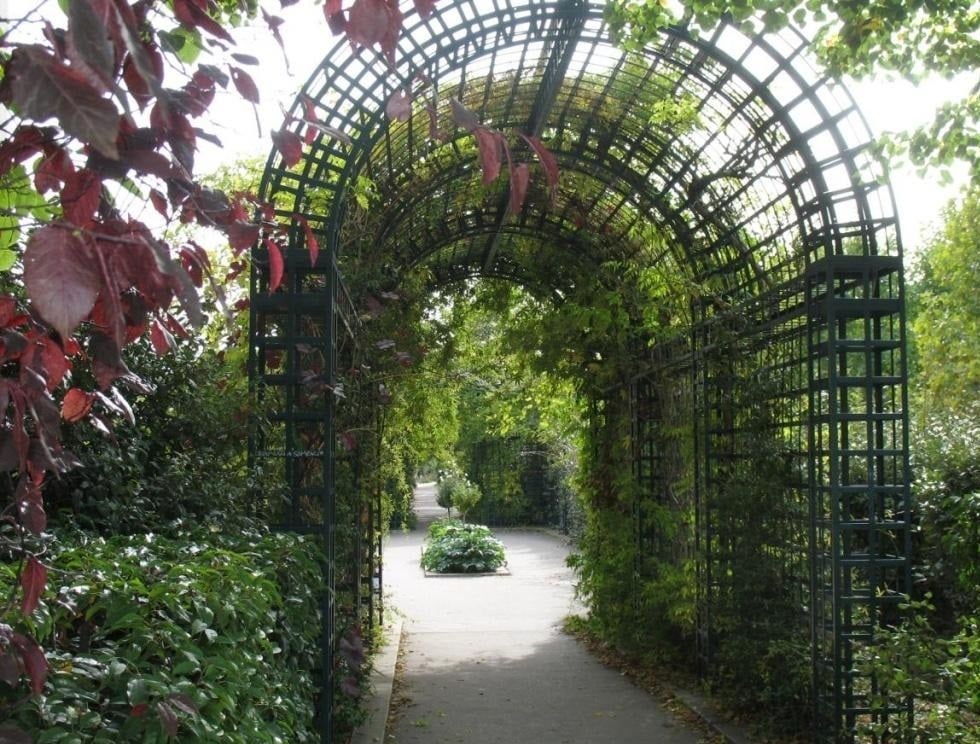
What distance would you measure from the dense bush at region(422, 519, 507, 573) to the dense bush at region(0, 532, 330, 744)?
1605 cm

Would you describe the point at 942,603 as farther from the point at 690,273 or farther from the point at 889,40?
the point at 889,40

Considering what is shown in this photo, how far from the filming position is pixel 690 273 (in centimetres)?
891

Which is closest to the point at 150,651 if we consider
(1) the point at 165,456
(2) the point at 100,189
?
(2) the point at 100,189

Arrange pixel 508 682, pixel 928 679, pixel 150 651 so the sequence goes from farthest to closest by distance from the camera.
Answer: pixel 508 682 < pixel 928 679 < pixel 150 651

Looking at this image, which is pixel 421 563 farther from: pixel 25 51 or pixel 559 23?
pixel 25 51

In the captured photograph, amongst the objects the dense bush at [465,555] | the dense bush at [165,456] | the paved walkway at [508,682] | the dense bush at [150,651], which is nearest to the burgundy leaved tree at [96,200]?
the dense bush at [150,651]

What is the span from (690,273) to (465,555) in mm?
11857

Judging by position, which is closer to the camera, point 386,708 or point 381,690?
point 386,708

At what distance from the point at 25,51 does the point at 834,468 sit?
582 cm

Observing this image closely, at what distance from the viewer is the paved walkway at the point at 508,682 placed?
24.8ft

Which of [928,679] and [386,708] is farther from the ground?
[928,679]

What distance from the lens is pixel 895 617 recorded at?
643cm

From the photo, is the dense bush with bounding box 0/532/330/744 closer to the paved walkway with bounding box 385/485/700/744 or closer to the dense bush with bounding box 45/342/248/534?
the dense bush with bounding box 45/342/248/534

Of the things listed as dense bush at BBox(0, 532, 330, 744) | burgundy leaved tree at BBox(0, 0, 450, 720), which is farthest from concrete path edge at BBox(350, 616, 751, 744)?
burgundy leaved tree at BBox(0, 0, 450, 720)
